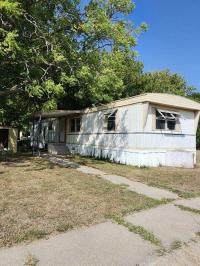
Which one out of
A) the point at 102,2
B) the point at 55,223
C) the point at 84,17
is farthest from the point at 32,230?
the point at 102,2

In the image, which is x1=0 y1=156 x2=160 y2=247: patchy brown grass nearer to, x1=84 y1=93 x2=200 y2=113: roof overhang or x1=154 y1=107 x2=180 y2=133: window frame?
x1=84 y1=93 x2=200 y2=113: roof overhang

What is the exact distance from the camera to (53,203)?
6.46 meters

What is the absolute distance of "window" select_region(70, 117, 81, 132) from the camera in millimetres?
20219

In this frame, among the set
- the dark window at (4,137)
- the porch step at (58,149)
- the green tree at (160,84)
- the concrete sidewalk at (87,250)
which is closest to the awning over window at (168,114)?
the porch step at (58,149)

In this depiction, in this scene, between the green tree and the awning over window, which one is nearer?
the awning over window

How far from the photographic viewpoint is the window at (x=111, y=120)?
636 inches

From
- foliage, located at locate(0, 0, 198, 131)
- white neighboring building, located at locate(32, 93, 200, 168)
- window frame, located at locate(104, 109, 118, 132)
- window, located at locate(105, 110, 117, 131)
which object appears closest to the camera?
foliage, located at locate(0, 0, 198, 131)

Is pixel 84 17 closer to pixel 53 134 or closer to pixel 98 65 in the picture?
pixel 98 65

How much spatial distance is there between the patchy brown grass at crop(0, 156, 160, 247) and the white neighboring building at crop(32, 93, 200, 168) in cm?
501

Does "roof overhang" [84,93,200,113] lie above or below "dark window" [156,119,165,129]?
above

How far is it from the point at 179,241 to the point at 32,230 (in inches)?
95.8

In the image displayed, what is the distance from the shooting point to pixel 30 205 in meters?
6.21

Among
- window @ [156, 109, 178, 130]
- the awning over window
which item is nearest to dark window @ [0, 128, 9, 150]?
window @ [156, 109, 178, 130]

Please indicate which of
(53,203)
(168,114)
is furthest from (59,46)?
(53,203)
